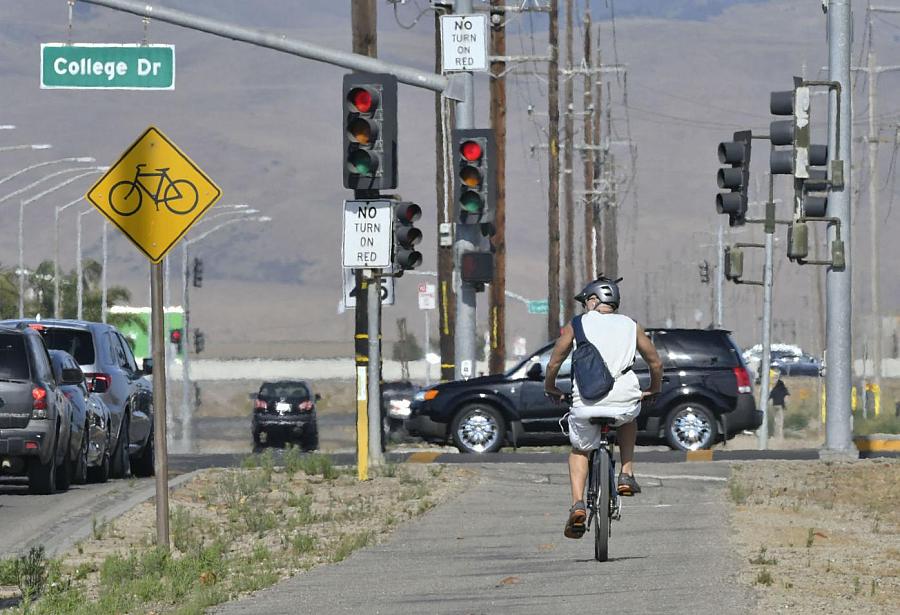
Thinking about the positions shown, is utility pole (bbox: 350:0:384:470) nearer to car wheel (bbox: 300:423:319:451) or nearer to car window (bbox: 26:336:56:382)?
car window (bbox: 26:336:56:382)

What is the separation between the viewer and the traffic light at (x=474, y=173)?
2609 cm

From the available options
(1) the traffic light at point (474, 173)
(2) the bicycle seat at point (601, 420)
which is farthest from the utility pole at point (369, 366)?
(2) the bicycle seat at point (601, 420)

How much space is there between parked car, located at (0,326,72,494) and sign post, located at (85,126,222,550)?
6721 millimetres

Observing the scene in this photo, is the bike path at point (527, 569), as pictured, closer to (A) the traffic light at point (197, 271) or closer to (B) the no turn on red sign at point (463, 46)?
(B) the no turn on red sign at point (463, 46)

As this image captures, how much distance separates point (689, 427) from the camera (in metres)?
32.3

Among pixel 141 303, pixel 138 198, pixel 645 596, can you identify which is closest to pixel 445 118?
pixel 138 198

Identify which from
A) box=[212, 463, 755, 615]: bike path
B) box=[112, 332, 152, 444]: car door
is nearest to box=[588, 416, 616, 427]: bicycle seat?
box=[212, 463, 755, 615]: bike path

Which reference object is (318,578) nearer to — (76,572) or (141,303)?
(76,572)

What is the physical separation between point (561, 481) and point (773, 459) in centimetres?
518

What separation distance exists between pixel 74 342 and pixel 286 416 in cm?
3250

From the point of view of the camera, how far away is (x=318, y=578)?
13891 millimetres

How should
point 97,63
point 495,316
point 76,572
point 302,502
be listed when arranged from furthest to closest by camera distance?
point 495,316, point 97,63, point 302,502, point 76,572

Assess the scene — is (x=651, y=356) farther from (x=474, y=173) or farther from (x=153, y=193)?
(x=474, y=173)

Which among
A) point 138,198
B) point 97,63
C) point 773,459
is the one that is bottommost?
point 773,459
